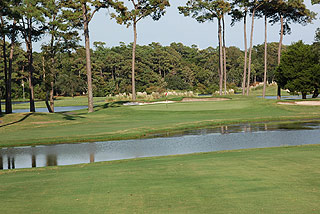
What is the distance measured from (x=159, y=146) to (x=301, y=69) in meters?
27.8

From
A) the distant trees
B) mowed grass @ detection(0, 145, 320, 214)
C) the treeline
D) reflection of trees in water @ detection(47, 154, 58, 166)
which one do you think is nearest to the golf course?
mowed grass @ detection(0, 145, 320, 214)

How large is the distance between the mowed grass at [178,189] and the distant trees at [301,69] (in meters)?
31.0

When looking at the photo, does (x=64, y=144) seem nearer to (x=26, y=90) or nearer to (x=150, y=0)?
(x=150, y=0)

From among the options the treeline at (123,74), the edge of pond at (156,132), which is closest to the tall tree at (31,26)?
the edge of pond at (156,132)

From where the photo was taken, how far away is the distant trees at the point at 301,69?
39438mm

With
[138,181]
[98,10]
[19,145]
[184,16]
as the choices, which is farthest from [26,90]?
[138,181]

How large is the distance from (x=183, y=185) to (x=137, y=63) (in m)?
87.0

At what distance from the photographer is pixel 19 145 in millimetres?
18984

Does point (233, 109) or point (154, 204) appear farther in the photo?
point (233, 109)

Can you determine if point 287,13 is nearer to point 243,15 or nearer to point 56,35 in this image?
point 243,15

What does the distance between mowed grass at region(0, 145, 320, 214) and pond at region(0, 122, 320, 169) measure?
4645 mm

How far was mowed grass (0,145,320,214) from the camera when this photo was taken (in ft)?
21.2

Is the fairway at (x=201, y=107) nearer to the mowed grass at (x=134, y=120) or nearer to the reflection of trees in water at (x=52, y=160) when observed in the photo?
the mowed grass at (x=134, y=120)

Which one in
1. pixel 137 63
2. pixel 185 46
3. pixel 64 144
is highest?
pixel 185 46
